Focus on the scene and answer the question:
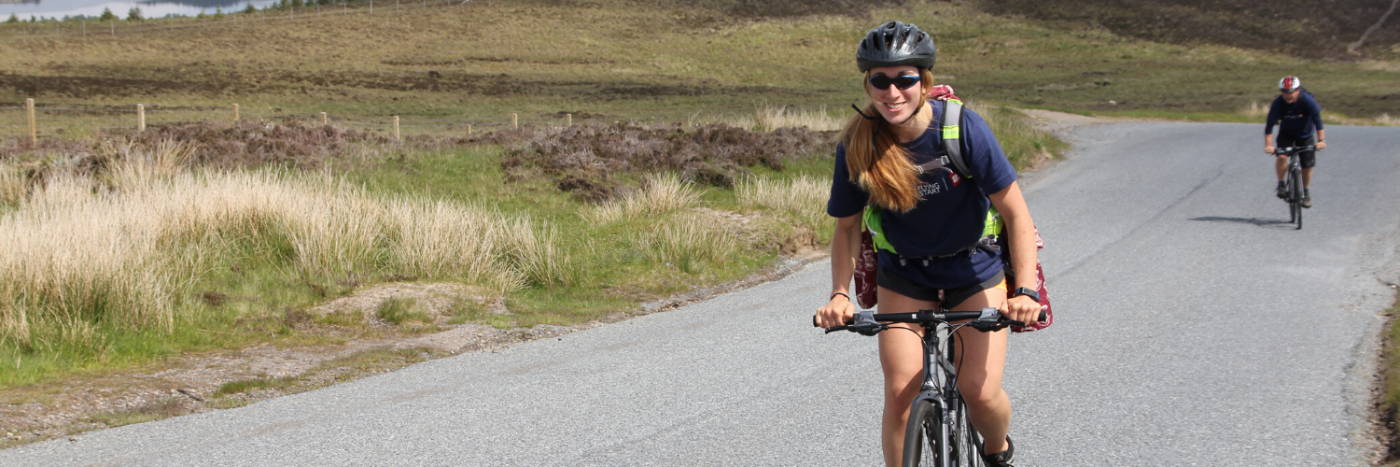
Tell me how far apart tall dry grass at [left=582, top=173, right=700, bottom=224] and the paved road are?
2976 millimetres

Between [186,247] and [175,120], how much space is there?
29665 mm

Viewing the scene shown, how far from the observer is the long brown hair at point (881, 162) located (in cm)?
303

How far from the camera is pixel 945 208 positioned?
3.12 meters

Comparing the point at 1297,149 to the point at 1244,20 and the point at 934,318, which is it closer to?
the point at 934,318

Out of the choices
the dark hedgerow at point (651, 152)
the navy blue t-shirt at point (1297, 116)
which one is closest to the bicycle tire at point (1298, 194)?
the navy blue t-shirt at point (1297, 116)

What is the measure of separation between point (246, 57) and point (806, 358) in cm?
6478

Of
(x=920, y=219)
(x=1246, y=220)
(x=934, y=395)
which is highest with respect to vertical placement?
(x=920, y=219)

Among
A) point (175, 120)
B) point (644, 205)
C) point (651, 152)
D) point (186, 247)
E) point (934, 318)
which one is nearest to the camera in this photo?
point (934, 318)

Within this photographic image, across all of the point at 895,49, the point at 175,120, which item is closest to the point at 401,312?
the point at 895,49

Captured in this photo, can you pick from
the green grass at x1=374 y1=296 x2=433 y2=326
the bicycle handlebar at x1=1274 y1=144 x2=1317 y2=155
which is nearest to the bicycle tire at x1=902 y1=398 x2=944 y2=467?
the green grass at x1=374 y1=296 x2=433 y2=326

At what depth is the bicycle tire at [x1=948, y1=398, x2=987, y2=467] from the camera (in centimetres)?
320

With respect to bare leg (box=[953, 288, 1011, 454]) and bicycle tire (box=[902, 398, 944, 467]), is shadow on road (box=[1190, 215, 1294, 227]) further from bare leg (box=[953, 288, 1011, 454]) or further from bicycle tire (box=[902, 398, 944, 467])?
bicycle tire (box=[902, 398, 944, 467])

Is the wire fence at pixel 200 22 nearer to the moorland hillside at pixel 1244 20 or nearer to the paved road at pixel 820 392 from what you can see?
the moorland hillside at pixel 1244 20

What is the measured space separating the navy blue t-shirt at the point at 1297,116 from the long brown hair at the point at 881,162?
36.0 ft
